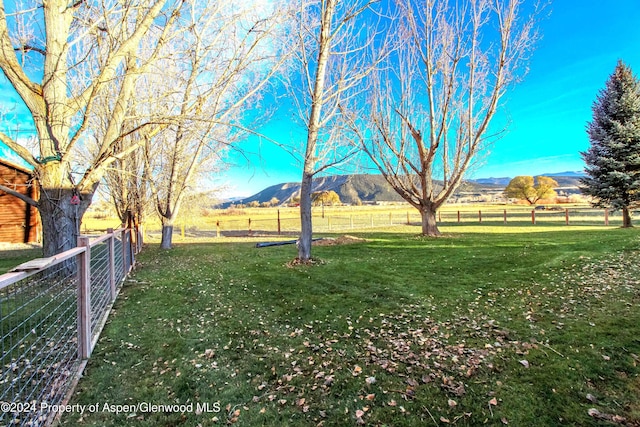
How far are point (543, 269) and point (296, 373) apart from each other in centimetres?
591

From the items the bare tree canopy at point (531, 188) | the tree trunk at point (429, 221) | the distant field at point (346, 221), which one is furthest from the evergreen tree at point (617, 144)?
the bare tree canopy at point (531, 188)

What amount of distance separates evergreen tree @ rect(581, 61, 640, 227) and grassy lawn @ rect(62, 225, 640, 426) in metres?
Result: 12.1

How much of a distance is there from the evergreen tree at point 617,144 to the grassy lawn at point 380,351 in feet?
39.7

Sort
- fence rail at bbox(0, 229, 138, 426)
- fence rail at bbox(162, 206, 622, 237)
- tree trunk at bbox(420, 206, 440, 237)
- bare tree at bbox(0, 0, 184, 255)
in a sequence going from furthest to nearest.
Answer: fence rail at bbox(162, 206, 622, 237) → tree trunk at bbox(420, 206, 440, 237) → bare tree at bbox(0, 0, 184, 255) → fence rail at bbox(0, 229, 138, 426)

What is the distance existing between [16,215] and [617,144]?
99.3ft

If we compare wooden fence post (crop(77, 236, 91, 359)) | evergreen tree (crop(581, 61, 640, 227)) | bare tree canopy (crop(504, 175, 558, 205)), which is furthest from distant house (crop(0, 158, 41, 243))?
bare tree canopy (crop(504, 175, 558, 205))

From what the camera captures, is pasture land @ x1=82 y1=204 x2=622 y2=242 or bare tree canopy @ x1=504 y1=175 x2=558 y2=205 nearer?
pasture land @ x1=82 y1=204 x2=622 y2=242

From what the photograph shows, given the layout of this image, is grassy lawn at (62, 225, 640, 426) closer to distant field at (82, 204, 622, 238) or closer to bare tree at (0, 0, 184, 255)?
bare tree at (0, 0, 184, 255)

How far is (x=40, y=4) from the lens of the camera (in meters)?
5.82

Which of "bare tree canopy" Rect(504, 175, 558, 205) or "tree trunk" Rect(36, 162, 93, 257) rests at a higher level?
"bare tree canopy" Rect(504, 175, 558, 205)

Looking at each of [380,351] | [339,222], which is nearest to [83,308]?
[380,351]

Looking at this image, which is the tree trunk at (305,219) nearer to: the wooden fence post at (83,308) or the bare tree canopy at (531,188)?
the wooden fence post at (83,308)

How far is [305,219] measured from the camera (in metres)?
8.49

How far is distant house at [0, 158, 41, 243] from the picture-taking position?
53.3 ft
